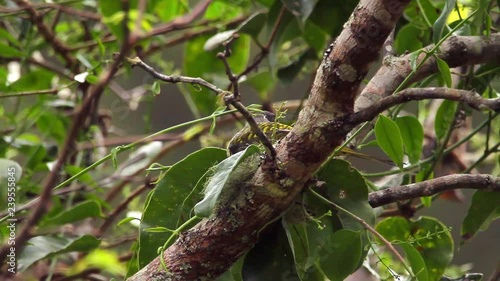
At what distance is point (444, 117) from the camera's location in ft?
3.39

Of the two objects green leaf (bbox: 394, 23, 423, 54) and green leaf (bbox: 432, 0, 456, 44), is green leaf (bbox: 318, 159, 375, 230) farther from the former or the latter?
green leaf (bbox: 394, 23, 423, 54)

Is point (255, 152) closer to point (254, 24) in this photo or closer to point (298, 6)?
point (298, 6)

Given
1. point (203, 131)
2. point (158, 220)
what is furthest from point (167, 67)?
point (158, 220)

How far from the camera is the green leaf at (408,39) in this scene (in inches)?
41.7

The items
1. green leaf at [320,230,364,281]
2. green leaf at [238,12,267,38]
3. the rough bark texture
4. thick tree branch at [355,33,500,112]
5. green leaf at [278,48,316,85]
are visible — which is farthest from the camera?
green leaf at [278,48,316,85]

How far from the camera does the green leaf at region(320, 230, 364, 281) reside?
0.77 meters

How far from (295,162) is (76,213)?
51cm

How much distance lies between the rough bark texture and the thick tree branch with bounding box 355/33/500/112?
0.20 m

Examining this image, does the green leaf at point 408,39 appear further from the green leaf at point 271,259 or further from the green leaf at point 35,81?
the green leaf at point 35,81

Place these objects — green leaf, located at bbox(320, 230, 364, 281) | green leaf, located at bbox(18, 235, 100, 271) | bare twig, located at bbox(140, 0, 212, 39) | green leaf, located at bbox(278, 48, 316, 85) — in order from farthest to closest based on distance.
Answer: green leaf, located at bbox(278, 48, 316, 85), green leaf, located at bbox(18, 235, 100, 271), green leaf, located at bbox(320, 230, 364, 281), bare twig, located at bbox(140, 0, 212, 39)

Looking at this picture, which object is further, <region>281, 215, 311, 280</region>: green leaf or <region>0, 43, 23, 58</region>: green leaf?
<region>0, 43, 23, 58</region>: green leaf

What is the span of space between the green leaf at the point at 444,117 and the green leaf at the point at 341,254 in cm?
33

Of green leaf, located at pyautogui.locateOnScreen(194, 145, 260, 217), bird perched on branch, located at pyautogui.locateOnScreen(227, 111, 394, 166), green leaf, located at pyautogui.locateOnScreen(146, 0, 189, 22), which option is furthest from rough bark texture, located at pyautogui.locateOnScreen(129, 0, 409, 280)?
green leaf, located at pyautogui.locateOnScreen(146, 0, 189, 22)

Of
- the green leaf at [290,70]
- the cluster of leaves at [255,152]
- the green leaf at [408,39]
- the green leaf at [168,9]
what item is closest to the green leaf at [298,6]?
the cluster of leaves at [255,152]
